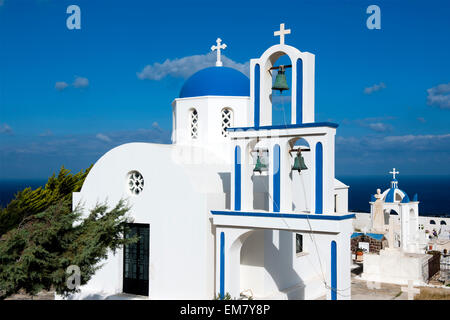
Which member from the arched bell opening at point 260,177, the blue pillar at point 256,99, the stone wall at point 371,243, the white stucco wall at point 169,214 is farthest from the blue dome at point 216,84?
the stone wall at point 371,243

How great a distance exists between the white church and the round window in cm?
3

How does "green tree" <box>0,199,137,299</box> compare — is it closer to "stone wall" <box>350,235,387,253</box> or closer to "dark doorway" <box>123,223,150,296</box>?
"dark doorway" <box>123,223,150,296</box>

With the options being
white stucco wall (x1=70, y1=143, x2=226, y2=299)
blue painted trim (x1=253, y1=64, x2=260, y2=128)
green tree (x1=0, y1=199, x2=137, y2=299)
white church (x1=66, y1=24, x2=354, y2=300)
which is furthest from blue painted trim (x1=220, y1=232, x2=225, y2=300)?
green tree (x1=0, y1=199, x2=137, y2=299)

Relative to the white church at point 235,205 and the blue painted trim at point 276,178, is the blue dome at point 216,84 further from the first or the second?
the blue painted trim at point 276,178

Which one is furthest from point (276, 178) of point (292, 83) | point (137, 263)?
point (137, 263)

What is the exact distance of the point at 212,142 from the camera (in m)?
14.6

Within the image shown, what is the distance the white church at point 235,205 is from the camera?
32.1 ft

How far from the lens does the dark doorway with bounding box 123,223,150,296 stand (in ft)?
41.0

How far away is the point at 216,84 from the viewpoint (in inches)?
588

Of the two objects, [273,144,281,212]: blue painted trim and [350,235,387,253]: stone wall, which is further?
[350,235,387,253]: stone wall
